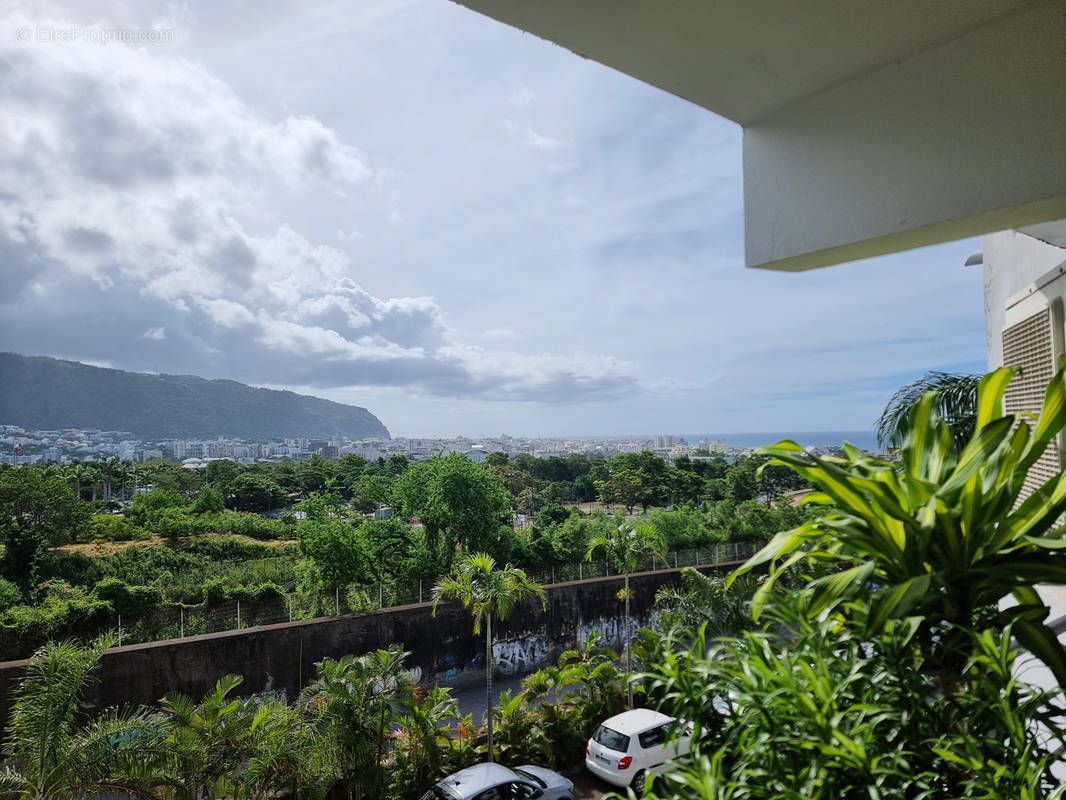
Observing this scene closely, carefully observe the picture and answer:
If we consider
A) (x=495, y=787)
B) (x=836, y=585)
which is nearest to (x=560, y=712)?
(x=495, y=787)

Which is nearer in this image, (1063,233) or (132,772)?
(1063,233)

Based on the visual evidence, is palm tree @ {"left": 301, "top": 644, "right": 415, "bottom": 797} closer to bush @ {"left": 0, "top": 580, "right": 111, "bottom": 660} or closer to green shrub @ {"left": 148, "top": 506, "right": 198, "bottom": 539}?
bush @ {"left": 0, "top": 580, "right": 111, "bottom": 660}

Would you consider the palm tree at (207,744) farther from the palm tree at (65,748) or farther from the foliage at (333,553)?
the foliage at (333,553)

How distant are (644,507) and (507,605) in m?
31.8

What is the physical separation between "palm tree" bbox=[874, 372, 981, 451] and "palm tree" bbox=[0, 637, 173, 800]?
6.69 metres

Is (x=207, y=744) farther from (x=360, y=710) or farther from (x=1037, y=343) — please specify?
(x=1037, y=343)

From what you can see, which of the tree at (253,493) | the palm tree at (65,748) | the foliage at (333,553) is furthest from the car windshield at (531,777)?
the tree at (253,493)

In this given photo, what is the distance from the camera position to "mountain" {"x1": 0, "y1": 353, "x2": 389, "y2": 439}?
129 m

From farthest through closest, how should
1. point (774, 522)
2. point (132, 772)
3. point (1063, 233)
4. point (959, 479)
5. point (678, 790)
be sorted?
point (774, 522) → point (132, 772) → point (1063, 233) → point (959, 479) → point (678, 790)

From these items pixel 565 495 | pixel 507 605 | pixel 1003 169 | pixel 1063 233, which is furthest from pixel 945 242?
pixel 565 495

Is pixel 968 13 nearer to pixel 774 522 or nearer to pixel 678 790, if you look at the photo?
pixel 678 790

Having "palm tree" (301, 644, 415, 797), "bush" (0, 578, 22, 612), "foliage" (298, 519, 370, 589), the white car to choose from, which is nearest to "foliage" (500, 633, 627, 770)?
the white car

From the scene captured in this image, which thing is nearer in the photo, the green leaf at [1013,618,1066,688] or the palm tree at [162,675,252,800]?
the green leaf at [1013,618,1066,688]

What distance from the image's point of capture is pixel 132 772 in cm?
584
